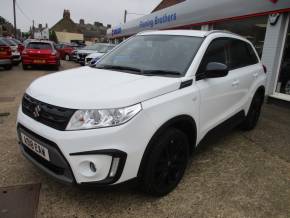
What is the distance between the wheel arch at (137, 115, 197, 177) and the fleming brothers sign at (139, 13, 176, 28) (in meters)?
11.6

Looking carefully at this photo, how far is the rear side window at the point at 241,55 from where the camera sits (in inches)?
162

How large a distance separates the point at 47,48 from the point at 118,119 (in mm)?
13005

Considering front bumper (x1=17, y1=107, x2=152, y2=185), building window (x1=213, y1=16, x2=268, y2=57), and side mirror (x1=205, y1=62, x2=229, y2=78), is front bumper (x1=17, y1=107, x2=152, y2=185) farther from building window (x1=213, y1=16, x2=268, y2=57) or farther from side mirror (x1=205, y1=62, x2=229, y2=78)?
building window (x1=213, y1=16, x2=268, y2=57)

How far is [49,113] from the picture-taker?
2.40m

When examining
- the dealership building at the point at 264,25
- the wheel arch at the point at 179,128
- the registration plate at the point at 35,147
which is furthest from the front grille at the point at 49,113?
the dealership building at the point at 264,25

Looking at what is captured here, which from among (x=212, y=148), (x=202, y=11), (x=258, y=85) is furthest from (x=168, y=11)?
(x=212, y=148)

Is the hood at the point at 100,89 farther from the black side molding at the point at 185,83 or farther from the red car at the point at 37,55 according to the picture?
the red car at the point at 37,55

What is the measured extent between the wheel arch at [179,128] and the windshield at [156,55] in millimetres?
519

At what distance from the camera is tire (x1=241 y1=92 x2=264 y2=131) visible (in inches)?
191

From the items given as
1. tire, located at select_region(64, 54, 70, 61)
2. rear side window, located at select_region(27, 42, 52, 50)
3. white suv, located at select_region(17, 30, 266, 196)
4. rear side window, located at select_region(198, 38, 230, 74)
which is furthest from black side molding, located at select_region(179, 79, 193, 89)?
tire, located at select_region(64, 54, 70, 61)

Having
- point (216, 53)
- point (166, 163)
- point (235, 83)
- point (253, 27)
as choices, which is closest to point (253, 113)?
point (235, 83)

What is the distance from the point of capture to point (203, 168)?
3576mm

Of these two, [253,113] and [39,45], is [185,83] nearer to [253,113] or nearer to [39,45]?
[253,113]

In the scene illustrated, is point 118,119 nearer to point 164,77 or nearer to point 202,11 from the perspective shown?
point 164,77
